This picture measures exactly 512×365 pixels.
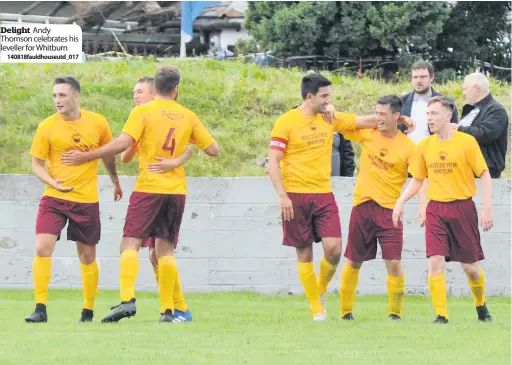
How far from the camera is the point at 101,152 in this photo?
9.09 meters

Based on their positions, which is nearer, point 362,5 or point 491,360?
point 491,360

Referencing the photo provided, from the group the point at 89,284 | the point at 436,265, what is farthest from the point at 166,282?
the point at 436,265

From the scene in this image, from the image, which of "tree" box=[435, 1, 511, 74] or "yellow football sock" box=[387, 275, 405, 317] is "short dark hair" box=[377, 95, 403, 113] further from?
"tree" box=[435, 1, 511, 74]

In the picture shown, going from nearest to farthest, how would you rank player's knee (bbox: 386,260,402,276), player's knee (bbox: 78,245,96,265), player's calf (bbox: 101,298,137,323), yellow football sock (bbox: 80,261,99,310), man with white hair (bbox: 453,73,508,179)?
player's calf (bbox: 101,298,137,323) → yellow football sock (bbox: 80,261,99,310) → player's knee (bbox: 78,245,96,265) → player's knee (bbox: 386,260,402,276) → man with white hair (bbox: 453,73,508,179)

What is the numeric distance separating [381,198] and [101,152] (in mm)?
2350

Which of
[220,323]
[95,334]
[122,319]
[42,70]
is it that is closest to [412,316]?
[220,323]

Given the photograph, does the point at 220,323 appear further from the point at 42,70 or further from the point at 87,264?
the point at 42,70

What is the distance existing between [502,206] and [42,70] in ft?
24.9

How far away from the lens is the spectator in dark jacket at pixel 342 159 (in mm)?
12266

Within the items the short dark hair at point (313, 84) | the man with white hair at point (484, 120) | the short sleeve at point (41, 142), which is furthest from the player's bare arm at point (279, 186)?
the man with white hair at point (484, 120)

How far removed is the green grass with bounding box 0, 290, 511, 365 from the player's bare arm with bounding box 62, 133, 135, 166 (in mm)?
1307

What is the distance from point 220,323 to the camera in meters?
9.15

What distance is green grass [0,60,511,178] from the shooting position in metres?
14.1
